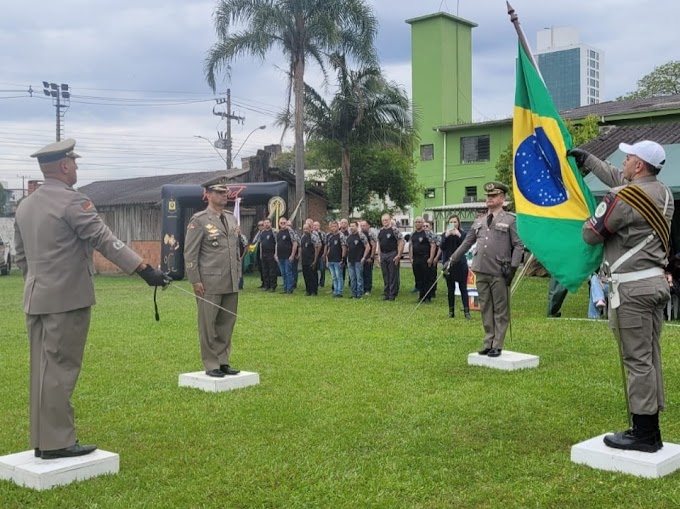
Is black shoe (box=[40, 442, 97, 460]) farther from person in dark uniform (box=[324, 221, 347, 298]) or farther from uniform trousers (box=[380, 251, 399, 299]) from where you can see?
person in dark uniform (box=[324, 221, 347, 298])

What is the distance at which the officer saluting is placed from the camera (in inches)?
305

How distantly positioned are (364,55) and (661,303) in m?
23.4

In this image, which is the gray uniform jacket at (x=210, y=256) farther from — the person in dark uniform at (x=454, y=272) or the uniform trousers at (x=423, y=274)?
the uniform trousers at (x=423, y=274)

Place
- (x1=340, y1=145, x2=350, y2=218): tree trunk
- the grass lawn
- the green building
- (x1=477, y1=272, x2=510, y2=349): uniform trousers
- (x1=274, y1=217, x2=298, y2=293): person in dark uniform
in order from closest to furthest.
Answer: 1. the grass lawn
2. (x1=477, y1=272, x2=510, y2=349): uniform trousers
3. (x1=274, y1=217, x2=298, y2=293): person in dark uniform
4. (x1=340, y1=145, x2=350, y2=218): tree trunk
5. the green building

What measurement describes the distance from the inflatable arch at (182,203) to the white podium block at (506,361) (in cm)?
1537

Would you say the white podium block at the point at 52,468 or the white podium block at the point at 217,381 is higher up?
the white podium block at the point at 52,468

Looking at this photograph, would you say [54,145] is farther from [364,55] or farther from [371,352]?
[364,55]

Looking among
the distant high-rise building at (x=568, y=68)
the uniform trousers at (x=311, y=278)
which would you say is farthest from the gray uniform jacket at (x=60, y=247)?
the distant high-rise building at (x=568, y=68)

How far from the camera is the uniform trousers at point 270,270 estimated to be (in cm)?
2020

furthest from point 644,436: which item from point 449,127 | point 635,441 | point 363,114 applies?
point 449,127

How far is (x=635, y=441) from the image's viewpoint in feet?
16.3

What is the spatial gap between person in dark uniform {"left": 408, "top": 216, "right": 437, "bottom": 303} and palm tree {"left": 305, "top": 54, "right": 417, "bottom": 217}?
12912 millimetres

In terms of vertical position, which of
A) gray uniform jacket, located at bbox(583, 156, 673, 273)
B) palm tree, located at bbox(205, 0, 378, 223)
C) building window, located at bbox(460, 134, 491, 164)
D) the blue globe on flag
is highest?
palm tree, located at bbox(205, 0, 378, 223)

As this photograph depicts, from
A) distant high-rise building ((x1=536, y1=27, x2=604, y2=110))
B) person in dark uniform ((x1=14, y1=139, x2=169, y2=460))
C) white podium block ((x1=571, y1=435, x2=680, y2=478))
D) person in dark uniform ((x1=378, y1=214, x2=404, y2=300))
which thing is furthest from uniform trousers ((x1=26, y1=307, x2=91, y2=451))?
distant high-rise building ((x1=536, y1=27, x2=604, y2=110))
